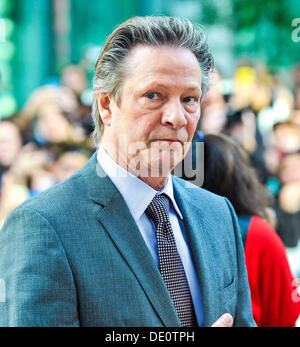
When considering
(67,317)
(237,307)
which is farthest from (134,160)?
(237,307)

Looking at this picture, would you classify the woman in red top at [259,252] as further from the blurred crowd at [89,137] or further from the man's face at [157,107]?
the blurred crowd at [89,137]

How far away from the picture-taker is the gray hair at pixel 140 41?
4.73ft

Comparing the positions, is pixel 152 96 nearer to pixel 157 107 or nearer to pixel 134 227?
pixel 157 107

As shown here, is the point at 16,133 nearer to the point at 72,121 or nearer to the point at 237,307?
the point at 72,121

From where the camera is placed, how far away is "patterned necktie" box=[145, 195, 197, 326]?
141cm

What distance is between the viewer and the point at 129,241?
4.50 ft

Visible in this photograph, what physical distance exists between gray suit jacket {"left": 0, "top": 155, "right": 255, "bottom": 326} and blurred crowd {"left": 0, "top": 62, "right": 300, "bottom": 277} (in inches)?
112

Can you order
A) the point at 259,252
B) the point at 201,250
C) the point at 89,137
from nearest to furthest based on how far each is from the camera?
the point at 201,250 < the point at 259,252 < the point at 89,137

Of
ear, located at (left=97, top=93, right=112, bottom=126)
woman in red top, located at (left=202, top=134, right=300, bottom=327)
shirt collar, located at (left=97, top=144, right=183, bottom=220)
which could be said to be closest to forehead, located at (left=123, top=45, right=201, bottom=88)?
ear, located at (left=97, top=93, right=112, bottom=126)

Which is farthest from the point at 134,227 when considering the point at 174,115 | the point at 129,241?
the point at 174,115

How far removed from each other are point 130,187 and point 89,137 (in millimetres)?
3469

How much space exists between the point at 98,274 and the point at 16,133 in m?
3.78

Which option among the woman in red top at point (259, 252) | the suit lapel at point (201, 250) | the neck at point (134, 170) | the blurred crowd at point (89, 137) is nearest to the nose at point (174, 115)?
the neck at point (134, 170)

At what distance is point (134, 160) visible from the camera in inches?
56.5
